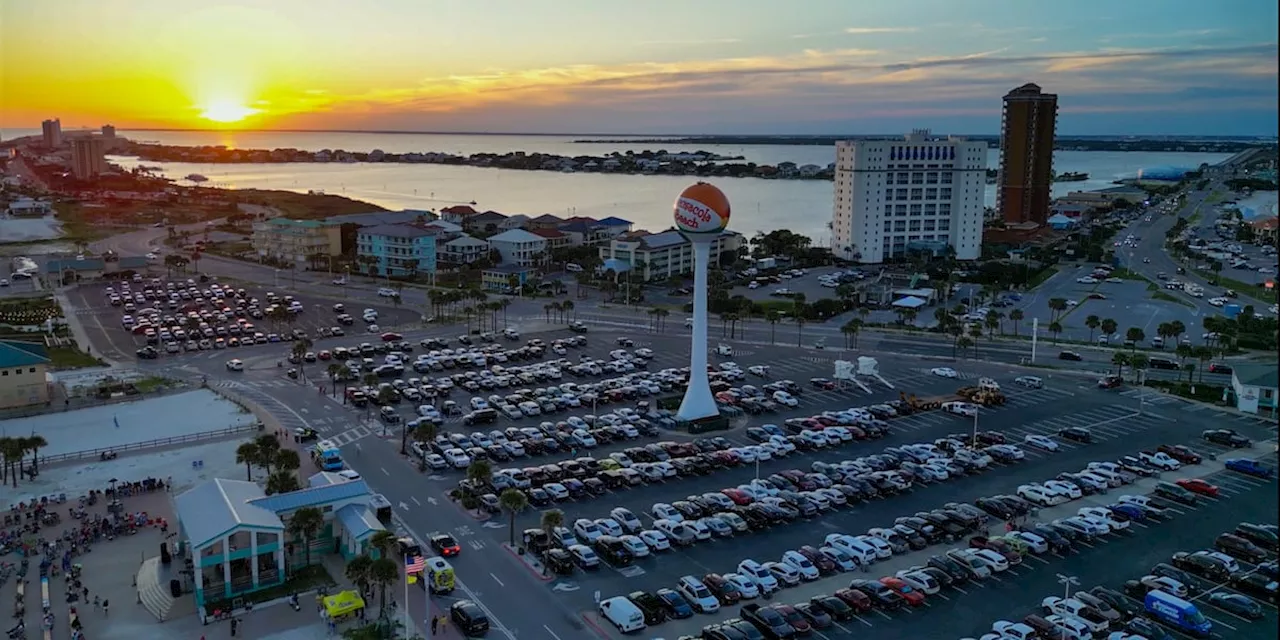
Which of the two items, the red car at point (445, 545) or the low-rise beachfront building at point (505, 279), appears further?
the low-rise beachfront building at point (505, 279)

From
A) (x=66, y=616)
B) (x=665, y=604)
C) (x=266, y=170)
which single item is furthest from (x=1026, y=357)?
(x=266, y=170)

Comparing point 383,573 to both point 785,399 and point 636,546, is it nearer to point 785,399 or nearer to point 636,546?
point 636,546

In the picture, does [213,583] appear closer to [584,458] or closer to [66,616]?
[66,616]

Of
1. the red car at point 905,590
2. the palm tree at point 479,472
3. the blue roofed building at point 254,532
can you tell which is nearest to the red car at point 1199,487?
the red car at point 905,590

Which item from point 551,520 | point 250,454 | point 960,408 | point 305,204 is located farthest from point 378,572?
point 305,204

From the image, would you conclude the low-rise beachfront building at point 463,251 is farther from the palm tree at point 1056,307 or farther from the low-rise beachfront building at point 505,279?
the palm tree at point 1056,307

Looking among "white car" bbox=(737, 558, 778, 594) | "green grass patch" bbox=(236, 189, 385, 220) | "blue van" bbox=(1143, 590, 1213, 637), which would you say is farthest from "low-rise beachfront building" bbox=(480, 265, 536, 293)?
"green grass patch" bbox=(236, 189, 385, 220)

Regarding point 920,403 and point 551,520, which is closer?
point 551,520

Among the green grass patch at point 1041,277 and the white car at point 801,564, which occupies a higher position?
the green grass patch at point 1041,277
